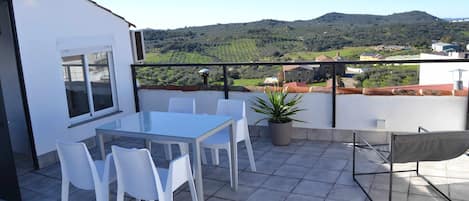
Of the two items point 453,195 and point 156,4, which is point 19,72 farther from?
point 156,4

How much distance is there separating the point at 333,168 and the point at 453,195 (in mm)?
1162

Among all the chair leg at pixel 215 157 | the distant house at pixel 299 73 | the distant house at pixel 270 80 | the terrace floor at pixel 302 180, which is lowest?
the terrace floor at pixel 302 180

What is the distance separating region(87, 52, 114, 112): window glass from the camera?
212 inches

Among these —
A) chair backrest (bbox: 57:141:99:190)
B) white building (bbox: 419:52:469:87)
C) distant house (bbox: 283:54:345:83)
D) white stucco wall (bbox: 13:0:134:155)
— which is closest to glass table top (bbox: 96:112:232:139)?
chair backrest (bbox: 57:141:99:190)

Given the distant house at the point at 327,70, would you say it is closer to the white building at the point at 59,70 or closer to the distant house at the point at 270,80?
the distant house at the point at 270,80

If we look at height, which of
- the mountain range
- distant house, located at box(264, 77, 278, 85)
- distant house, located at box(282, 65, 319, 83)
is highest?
the mountain range

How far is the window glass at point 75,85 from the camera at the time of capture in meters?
4.98

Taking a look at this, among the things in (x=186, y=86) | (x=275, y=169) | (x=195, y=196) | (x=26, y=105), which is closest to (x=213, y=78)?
(x=186, y=86)

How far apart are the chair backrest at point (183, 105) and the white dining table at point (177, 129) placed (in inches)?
20.8

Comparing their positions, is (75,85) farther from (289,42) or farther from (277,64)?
(289,42)

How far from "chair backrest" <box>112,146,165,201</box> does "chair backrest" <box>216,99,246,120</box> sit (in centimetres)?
160

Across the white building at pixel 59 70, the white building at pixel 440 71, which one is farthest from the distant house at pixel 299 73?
the white building at pixel 59 70

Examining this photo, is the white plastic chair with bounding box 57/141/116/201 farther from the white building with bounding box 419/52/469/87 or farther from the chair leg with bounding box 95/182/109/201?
the white building with bounding box 419/52/469/87

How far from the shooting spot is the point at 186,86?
19.5 ft
